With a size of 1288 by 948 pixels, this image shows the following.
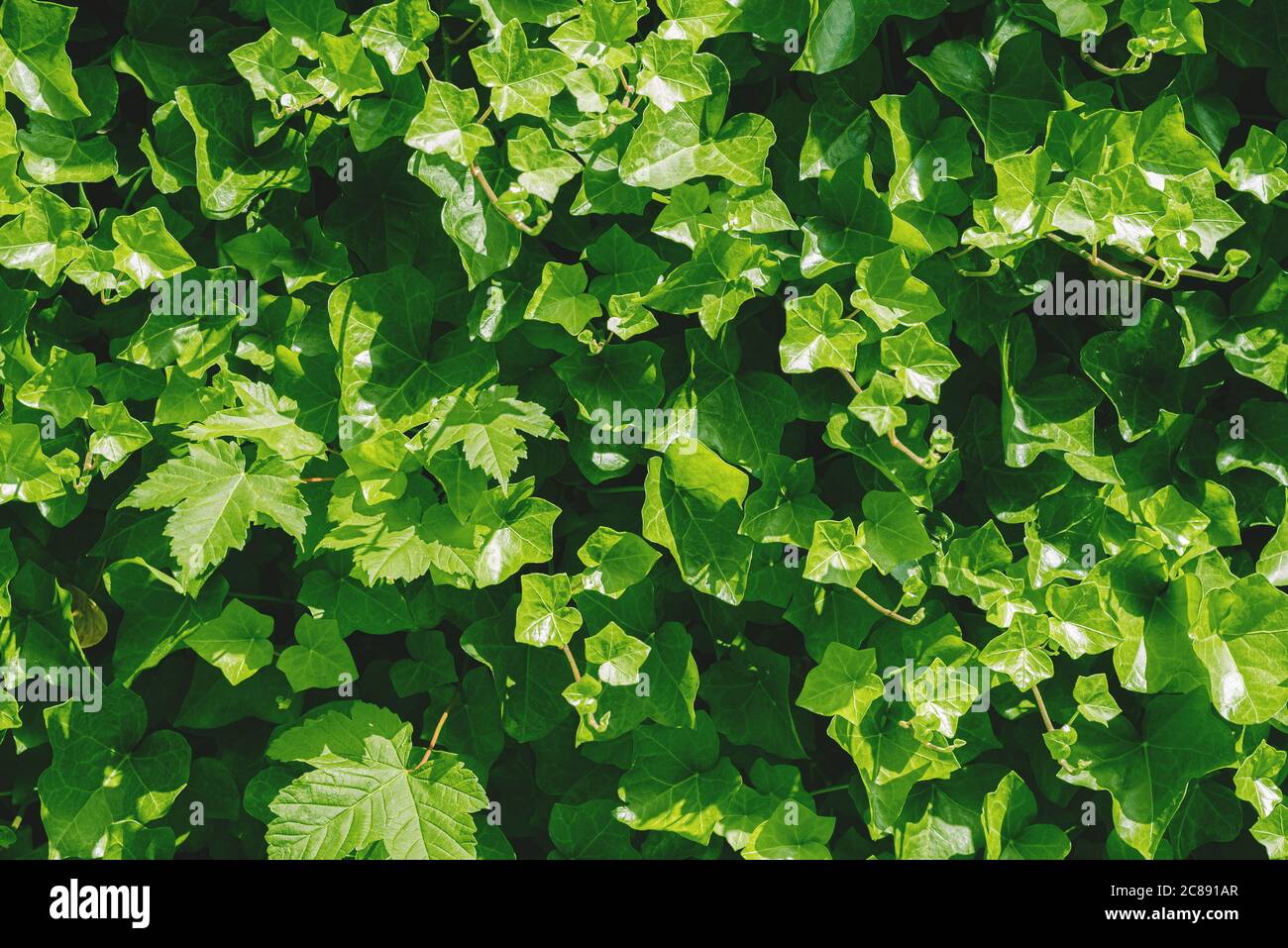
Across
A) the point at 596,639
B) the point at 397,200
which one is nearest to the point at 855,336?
the point at 596,639

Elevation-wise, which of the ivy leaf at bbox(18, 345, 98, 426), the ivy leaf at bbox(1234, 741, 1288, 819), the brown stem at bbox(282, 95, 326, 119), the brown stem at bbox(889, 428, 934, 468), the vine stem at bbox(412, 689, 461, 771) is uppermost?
the brown stem at bbox(282, 95, 326, 119)

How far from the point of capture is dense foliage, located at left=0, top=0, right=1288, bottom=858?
171 cm

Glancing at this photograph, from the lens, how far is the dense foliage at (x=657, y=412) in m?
1.71

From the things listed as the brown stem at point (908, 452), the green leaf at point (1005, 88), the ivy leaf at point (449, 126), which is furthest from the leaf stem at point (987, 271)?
the ivy leaf at point (449, 126)

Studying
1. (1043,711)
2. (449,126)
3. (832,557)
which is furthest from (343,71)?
(1043,711)

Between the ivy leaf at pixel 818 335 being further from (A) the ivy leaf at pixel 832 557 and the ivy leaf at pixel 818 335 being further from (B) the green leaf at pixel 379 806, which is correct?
(B) the green leaf at pixel 379 806

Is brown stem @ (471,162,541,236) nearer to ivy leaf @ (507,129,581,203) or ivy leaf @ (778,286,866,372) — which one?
ivy leaf @ (507,129,581,203)

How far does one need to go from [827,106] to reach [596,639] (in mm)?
1033

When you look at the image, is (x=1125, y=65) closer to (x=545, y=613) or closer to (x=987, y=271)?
(x=987, y=271)

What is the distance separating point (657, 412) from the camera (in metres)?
1.84

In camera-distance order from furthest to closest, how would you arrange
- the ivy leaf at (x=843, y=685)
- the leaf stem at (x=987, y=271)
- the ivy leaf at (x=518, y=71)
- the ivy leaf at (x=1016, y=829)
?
the ivy leaf at (x=1016, y=829) → the ivy leaf at (x=843, y=685) → the leaf stem at (x=987, y=271) → the ivy leaf at (x=518, y=71)

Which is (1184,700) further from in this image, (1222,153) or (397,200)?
(397,200)

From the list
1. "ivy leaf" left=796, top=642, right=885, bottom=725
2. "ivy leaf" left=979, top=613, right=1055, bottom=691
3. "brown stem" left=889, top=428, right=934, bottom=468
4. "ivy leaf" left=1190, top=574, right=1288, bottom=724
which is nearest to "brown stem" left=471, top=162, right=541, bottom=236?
"brown stem" left=889, top=428, right=934, bottom=468

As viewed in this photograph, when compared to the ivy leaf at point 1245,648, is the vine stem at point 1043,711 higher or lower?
lower
